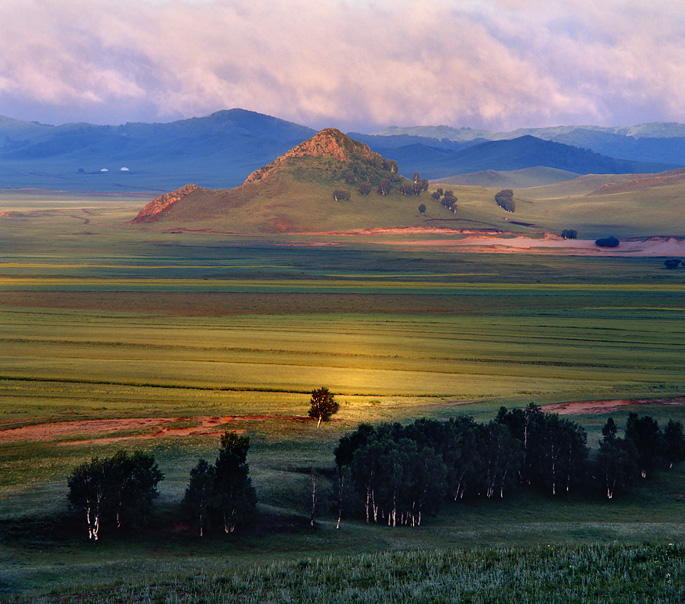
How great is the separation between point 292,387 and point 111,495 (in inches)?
1380

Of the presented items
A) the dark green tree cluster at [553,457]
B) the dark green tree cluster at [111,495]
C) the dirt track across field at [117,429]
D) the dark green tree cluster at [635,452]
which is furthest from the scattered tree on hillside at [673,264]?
the dark green tree cluster at [111,495]

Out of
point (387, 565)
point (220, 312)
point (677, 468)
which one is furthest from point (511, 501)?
point (220, 312)

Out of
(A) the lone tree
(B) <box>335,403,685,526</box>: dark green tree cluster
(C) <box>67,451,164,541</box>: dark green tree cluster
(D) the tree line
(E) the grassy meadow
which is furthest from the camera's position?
(A) the lone tree

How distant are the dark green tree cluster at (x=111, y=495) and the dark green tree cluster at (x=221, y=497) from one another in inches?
92.6

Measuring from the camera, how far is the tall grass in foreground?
83.2 feet

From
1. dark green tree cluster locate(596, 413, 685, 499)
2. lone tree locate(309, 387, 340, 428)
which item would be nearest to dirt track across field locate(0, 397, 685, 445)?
lone tree locate(309, 387, 340, 428)

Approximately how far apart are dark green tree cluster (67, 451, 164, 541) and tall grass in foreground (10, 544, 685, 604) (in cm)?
797

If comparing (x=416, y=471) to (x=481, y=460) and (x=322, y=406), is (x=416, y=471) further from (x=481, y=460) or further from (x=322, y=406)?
(x=322, y=406)

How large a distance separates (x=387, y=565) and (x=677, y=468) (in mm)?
31658

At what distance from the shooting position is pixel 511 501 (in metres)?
47.0

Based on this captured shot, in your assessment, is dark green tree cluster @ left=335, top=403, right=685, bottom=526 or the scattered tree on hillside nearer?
dark green tree cluster @ left=335, top=403, right=685, bottom=526

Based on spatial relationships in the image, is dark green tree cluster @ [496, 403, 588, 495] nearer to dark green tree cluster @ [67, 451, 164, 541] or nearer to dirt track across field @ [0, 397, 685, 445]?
dirt track across field @ [0, 397, 685, 445]

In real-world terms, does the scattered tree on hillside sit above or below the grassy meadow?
above

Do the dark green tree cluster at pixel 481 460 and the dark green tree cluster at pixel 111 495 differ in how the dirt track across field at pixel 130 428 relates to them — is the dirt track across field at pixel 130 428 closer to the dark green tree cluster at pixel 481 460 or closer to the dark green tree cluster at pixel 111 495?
the dark green tree cluster at pixel 481 460
